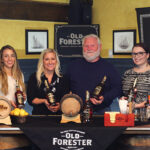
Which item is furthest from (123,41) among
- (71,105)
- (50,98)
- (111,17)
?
(71,105)

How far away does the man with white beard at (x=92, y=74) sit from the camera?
421 cm

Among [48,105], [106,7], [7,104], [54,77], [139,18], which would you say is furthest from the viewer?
[106,7]

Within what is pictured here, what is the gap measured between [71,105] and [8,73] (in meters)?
0.94

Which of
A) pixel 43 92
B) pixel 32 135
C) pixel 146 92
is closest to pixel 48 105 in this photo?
pixel 43 92

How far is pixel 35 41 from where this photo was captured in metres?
6.32

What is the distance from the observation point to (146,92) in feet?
13.0

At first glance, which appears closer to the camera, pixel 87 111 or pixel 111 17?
pixel 87 111

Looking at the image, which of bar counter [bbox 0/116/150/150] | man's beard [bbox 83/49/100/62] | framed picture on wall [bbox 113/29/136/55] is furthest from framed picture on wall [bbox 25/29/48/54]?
bar counter [bbox 0/116/150/150]

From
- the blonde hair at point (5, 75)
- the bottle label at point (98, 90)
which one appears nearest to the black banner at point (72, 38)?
the blonde hair at point (5, 75)

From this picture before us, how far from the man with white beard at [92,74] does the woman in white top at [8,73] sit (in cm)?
62

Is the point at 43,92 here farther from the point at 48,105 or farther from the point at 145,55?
the point at 145,55

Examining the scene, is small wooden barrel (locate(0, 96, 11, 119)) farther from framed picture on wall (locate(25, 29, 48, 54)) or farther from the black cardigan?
framed picture on wall (locate(25, 29, 48, 54))

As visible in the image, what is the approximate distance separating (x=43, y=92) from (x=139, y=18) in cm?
255

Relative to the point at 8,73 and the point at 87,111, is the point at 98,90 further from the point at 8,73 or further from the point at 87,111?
the point at 8,73
